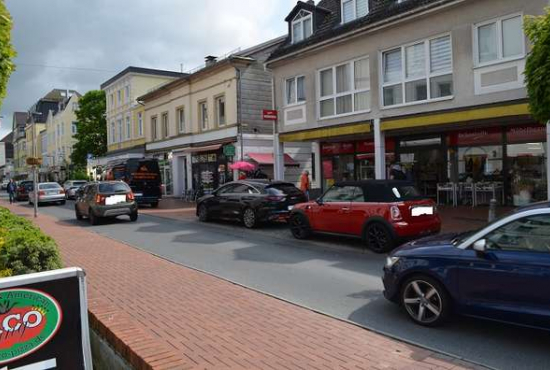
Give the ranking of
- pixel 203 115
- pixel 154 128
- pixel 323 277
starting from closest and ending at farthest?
pixel 323 277 → pixel 203 115 → pixel 154 128

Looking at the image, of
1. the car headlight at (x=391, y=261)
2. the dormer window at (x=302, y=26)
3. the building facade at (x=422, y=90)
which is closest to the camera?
the car headlight at (x=391, y=261)

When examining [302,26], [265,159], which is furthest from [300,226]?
[265,159]

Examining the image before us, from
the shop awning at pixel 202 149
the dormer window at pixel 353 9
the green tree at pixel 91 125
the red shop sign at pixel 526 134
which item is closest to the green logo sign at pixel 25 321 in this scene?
the red shop sign at pixel 526 134

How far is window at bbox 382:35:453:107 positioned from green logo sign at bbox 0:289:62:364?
1339 centimetres

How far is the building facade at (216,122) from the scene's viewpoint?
83.7ft

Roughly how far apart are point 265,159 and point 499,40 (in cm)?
1416

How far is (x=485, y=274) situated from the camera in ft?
15.6

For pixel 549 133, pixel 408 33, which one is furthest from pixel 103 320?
pixel 408 33

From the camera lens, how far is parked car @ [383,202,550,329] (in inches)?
176

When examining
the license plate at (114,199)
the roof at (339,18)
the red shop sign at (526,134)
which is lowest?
the license plate at (114,199)

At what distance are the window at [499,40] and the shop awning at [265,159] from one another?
13.3 m

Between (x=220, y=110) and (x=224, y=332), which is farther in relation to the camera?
(x=220, y=110)

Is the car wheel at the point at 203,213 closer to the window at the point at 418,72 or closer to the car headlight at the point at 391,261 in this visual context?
the window at the point at 418,72

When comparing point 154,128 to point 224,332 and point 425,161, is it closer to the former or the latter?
point 425,161
